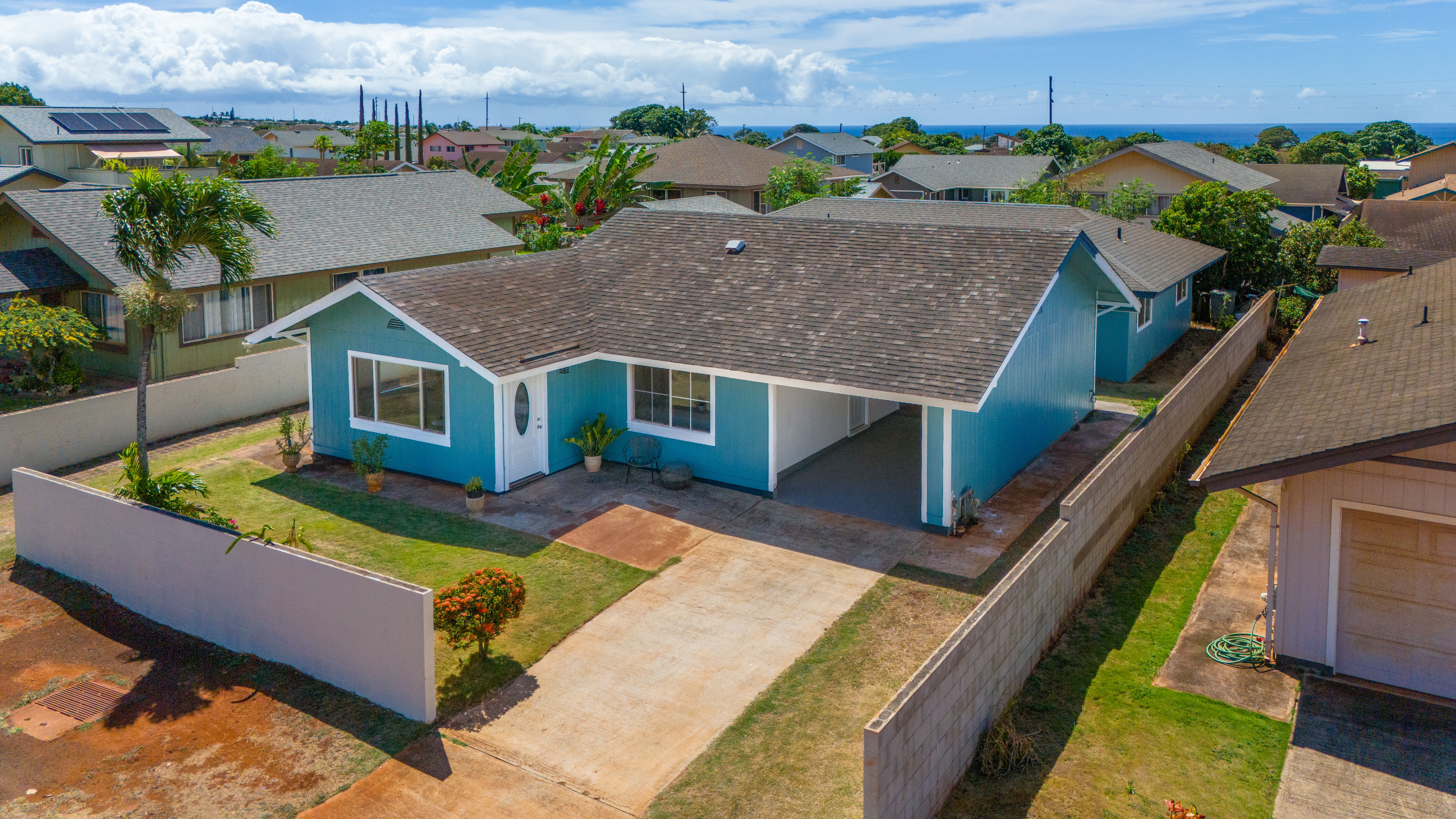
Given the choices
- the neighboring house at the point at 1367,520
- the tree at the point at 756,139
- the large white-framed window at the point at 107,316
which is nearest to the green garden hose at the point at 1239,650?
the neighboring house at the point at 1367,520

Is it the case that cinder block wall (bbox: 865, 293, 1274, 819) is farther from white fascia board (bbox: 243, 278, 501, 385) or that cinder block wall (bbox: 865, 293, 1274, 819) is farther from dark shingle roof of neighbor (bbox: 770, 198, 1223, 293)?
white fascia board (bbox: 243, 278, 501, 385)

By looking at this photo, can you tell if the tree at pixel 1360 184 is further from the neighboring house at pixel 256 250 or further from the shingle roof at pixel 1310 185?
the neighboring house at pixel 256 250

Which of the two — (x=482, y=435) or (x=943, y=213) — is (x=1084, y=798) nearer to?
(x=482, y=435)

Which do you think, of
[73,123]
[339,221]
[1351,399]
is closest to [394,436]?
[339,221]

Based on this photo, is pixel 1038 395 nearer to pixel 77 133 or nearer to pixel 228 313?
pixel 228 313

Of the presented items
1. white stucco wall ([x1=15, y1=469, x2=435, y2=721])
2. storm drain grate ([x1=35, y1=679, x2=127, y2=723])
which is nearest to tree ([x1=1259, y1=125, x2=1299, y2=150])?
white stucco wall ([x1=15, y1=469, x2=435, y2=721])

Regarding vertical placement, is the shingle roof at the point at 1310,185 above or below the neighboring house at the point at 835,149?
below
